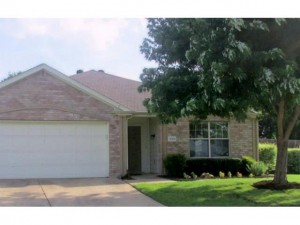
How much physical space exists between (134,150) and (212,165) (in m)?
3.93

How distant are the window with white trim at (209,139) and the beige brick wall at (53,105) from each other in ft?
13.1

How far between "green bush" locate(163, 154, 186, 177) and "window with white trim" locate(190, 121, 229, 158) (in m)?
1.33

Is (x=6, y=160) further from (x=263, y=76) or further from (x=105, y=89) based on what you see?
(x=263, y=76)

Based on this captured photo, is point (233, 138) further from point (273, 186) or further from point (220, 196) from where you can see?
point (220, 196)

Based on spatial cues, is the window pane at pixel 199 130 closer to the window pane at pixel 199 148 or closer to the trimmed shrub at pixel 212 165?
the window pane at pixel 199 148

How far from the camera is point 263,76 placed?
11734 mm

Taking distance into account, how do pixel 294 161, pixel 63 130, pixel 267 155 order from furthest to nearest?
pixel 294 161, pixel 267 155, pixel 63 130

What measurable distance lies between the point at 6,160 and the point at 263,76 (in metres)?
11.0

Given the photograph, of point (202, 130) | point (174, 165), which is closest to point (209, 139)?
point (202, 130)

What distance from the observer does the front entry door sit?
21.7m

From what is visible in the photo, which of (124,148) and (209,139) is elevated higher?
(209,139)

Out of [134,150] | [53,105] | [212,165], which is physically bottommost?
[212,165]

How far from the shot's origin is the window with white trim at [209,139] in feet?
69.2

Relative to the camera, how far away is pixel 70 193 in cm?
1392
